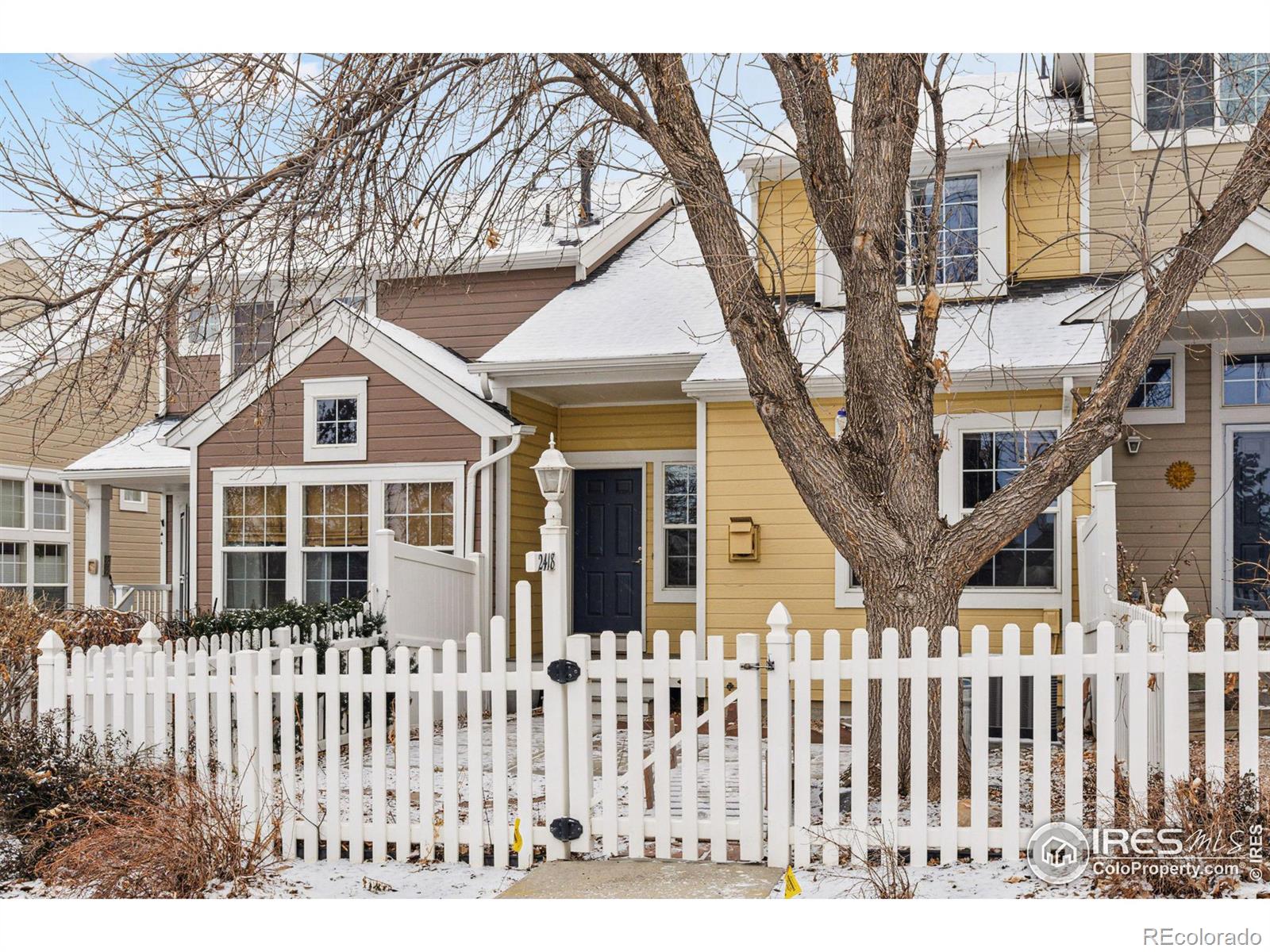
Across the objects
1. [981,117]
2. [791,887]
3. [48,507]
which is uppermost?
[981,117]

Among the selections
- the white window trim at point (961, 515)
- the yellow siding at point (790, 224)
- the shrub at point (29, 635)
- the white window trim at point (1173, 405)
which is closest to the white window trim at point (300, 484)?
the shrub at point (29, 635)

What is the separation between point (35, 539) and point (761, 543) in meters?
12.3

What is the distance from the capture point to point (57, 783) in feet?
19.1

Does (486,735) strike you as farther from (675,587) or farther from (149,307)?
(149,307)

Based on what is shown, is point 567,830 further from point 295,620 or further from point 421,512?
point 421,512

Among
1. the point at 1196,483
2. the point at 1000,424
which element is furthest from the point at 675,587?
the point at 1196,483

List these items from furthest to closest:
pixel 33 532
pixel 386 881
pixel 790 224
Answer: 1. pixel 33 532
2. pixel 790 224
3. pixel 386 881

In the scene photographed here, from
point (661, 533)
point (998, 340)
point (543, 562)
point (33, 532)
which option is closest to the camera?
point (543, 562)

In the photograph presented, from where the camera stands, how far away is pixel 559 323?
41.1 ft

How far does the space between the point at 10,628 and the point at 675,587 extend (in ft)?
23.2

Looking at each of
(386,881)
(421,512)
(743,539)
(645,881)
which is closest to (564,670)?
(645,881)

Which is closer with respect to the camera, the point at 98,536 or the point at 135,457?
the point at 135,457

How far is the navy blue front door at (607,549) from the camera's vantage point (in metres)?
13.0

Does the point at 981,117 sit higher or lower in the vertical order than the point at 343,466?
higher
